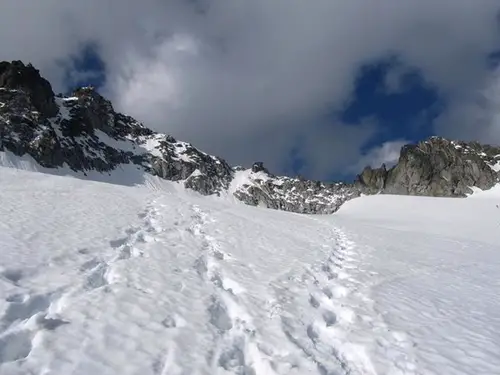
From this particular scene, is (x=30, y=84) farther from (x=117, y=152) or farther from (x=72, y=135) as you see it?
(x=117, y=152)

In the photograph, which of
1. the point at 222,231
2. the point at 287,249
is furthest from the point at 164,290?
the point at 222,231

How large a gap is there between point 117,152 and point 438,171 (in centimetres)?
11893

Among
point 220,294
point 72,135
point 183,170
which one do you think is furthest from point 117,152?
point 220,294

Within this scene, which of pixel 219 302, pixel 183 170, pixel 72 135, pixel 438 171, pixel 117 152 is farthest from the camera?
pixel 183 170

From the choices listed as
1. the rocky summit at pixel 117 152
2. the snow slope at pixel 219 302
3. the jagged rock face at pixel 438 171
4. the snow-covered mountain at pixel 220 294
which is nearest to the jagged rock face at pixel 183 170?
the rocky summit at pixel 117 152

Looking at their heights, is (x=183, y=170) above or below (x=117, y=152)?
below

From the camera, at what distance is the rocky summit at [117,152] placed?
106 metres

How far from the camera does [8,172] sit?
98.9 ft

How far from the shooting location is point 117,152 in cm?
17712

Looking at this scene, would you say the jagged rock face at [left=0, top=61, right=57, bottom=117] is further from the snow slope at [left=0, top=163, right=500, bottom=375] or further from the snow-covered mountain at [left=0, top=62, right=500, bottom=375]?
the snow slope at [left=0, top=163, right=500, bottom=375]

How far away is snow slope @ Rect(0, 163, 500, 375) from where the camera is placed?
683cm

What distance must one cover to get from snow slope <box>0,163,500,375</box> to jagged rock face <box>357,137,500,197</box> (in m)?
89.5

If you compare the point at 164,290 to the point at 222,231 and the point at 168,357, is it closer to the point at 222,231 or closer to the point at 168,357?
the point at 168,357

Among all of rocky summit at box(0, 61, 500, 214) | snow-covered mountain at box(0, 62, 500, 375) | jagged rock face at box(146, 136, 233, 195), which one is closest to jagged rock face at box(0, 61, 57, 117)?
rocky summit at box(0, 61, 500, 214)
